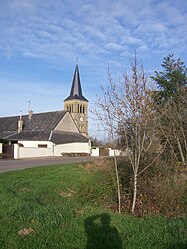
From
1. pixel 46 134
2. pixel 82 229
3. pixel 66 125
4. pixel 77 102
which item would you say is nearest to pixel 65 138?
pixel 46 134

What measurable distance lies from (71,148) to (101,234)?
3869cm

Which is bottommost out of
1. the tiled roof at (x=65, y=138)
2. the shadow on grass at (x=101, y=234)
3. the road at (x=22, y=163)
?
the road at (x=22, y=163)

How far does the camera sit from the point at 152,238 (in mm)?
4434

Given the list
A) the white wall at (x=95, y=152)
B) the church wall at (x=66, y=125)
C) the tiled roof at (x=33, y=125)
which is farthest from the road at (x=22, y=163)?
the church wall at (x=66, y=125)

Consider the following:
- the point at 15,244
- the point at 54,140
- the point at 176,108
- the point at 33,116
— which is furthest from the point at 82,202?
the point at 33,116

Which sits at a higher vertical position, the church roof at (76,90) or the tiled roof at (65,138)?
the church roof at (76,90)

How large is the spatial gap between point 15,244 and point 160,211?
12.3ft

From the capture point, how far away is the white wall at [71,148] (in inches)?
1569

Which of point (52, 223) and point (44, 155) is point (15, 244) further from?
point (44, 155)

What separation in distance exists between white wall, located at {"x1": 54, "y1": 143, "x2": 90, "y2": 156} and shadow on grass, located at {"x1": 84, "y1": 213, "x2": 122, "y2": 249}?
34.1 m

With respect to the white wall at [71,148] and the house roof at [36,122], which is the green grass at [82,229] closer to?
the white wall at [71,148]

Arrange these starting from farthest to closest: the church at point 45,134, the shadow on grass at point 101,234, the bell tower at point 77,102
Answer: the bell tower at point 77,102 < the church at point 45,134 < the shadow on grass at point 101,234

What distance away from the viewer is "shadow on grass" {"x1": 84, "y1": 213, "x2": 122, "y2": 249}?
4129 millimetres

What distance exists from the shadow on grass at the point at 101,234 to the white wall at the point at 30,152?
2564 centimetres
